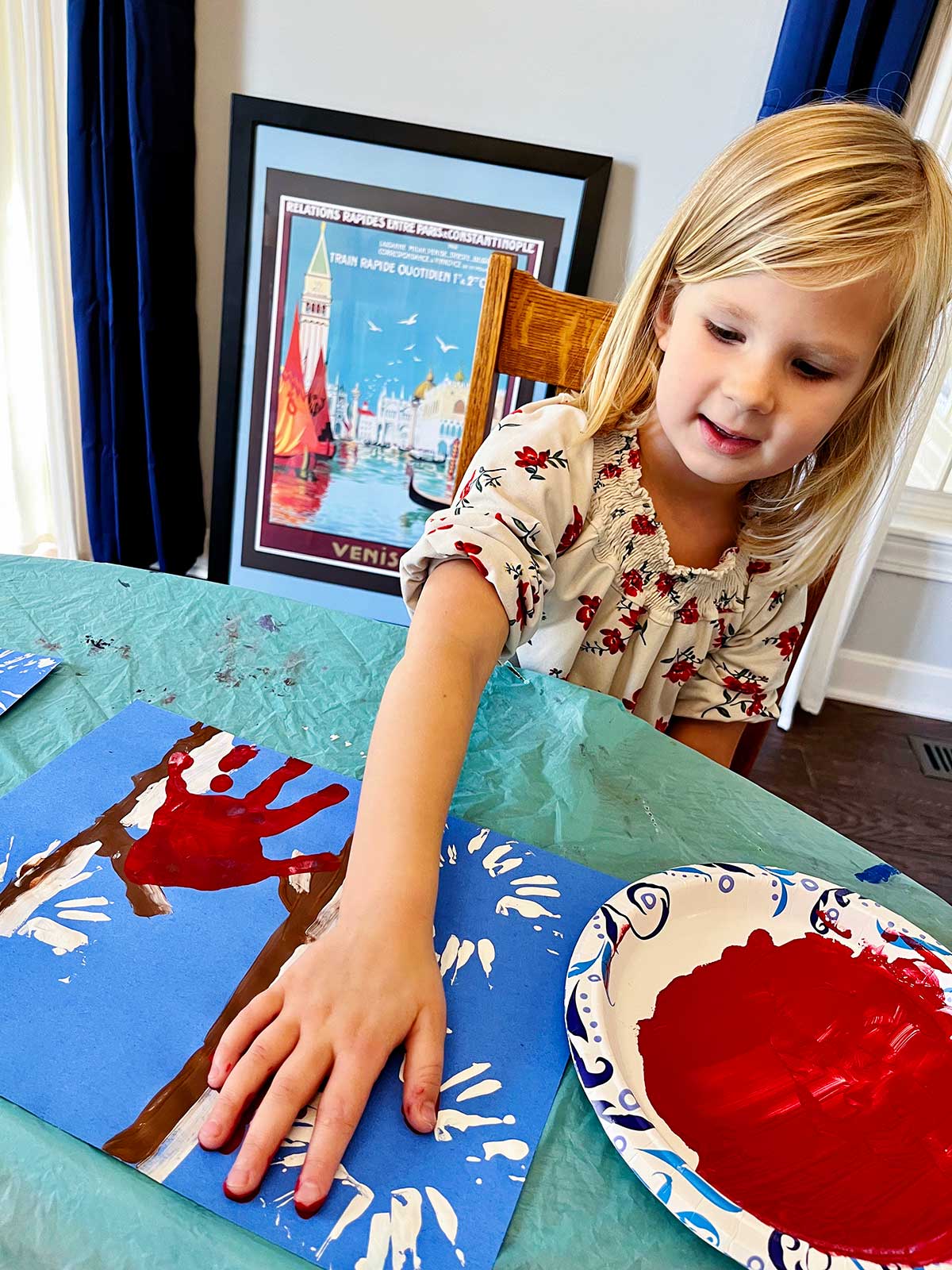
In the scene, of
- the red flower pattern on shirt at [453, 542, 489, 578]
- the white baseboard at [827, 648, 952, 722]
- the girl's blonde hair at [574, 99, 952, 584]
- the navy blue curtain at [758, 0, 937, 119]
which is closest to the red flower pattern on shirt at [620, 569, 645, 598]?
the girl's blonde hair at [574, 99, 952, 584]

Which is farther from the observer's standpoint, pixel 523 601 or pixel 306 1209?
pixel 523 601

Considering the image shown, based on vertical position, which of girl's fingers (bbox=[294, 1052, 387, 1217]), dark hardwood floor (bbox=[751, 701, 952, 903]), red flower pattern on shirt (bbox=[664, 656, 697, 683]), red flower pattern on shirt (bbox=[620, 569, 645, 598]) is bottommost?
dark hardwood floor (bbox=[751, 701, 952, 903])

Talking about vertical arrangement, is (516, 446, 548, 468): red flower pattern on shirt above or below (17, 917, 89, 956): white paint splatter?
above

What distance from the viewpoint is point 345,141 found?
1767mm

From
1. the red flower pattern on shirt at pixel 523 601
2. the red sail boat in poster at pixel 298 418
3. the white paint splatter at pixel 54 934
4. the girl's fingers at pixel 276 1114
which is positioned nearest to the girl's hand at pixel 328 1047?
the girl's fingers at pixel 276 1114

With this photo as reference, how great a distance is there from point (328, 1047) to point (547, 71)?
1.76 metres

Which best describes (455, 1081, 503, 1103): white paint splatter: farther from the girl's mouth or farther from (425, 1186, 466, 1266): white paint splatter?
the girl's mouth

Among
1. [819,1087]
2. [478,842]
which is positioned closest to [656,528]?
[478,842]

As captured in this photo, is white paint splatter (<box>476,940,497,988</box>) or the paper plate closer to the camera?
the paper plate

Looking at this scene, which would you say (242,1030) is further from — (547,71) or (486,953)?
(547,71)

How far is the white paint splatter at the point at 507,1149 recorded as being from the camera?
0.42 m

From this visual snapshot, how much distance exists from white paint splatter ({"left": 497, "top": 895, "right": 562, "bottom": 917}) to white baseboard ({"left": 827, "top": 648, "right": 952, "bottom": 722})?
1875 millimetres

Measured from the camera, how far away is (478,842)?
604 millimetres

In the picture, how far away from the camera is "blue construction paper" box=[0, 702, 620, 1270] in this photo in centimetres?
39
